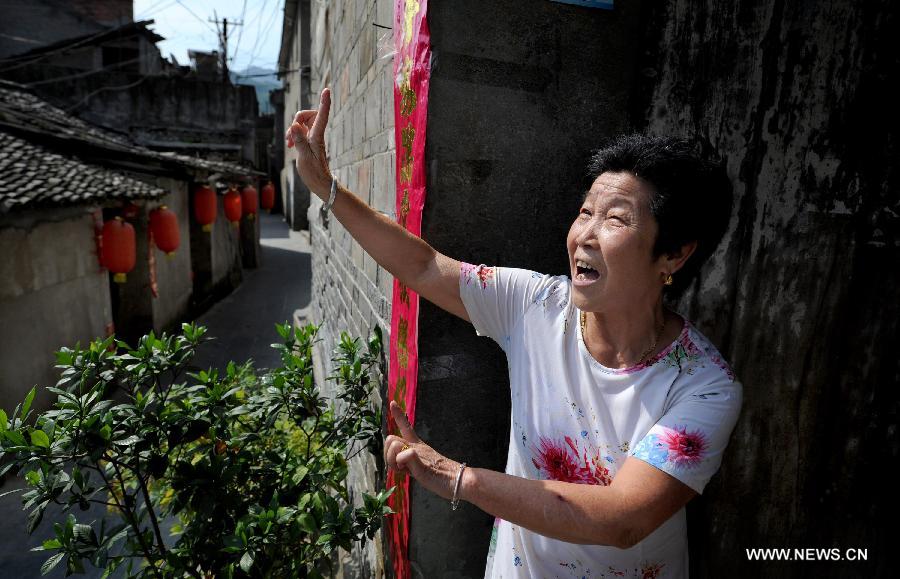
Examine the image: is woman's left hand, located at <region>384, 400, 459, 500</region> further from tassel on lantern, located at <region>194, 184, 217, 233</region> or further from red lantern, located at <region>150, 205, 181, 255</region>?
tassel on lantern, located at <region>194, 184, 217, 233</region>

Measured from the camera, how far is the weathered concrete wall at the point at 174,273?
32.6 ft

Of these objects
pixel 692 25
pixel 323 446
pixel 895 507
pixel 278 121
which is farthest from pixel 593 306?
pixel 278 121

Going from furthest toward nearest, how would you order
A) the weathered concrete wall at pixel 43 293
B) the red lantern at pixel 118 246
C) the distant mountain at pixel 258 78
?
the distant mountain at pixel 258 78
the red lantern at pixel 118 246
the weathered concrete wall at pixel 43 293

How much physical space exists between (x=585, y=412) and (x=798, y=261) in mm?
982

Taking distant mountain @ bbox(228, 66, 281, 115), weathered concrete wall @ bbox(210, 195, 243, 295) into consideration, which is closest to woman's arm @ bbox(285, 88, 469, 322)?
weathered concrete wall @ bbox(210, 195, 243, 295)

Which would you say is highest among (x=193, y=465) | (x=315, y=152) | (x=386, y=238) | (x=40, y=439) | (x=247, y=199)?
(x=315, y=152)

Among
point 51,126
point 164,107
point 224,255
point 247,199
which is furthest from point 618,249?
point 164,107

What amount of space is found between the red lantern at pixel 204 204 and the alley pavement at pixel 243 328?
2.25 metres

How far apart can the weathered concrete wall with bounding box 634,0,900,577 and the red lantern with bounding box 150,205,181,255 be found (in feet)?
29.3

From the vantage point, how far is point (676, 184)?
1.31 meters

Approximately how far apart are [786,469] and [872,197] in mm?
958

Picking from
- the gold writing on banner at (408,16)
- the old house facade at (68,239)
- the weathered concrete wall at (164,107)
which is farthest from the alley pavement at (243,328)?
the weathered concrete wall at (164,107)

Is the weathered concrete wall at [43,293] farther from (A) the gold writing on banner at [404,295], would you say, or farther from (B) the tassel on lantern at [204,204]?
(A) the gold writing on banner at [404,295]

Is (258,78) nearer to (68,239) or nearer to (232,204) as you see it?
(232,204)
